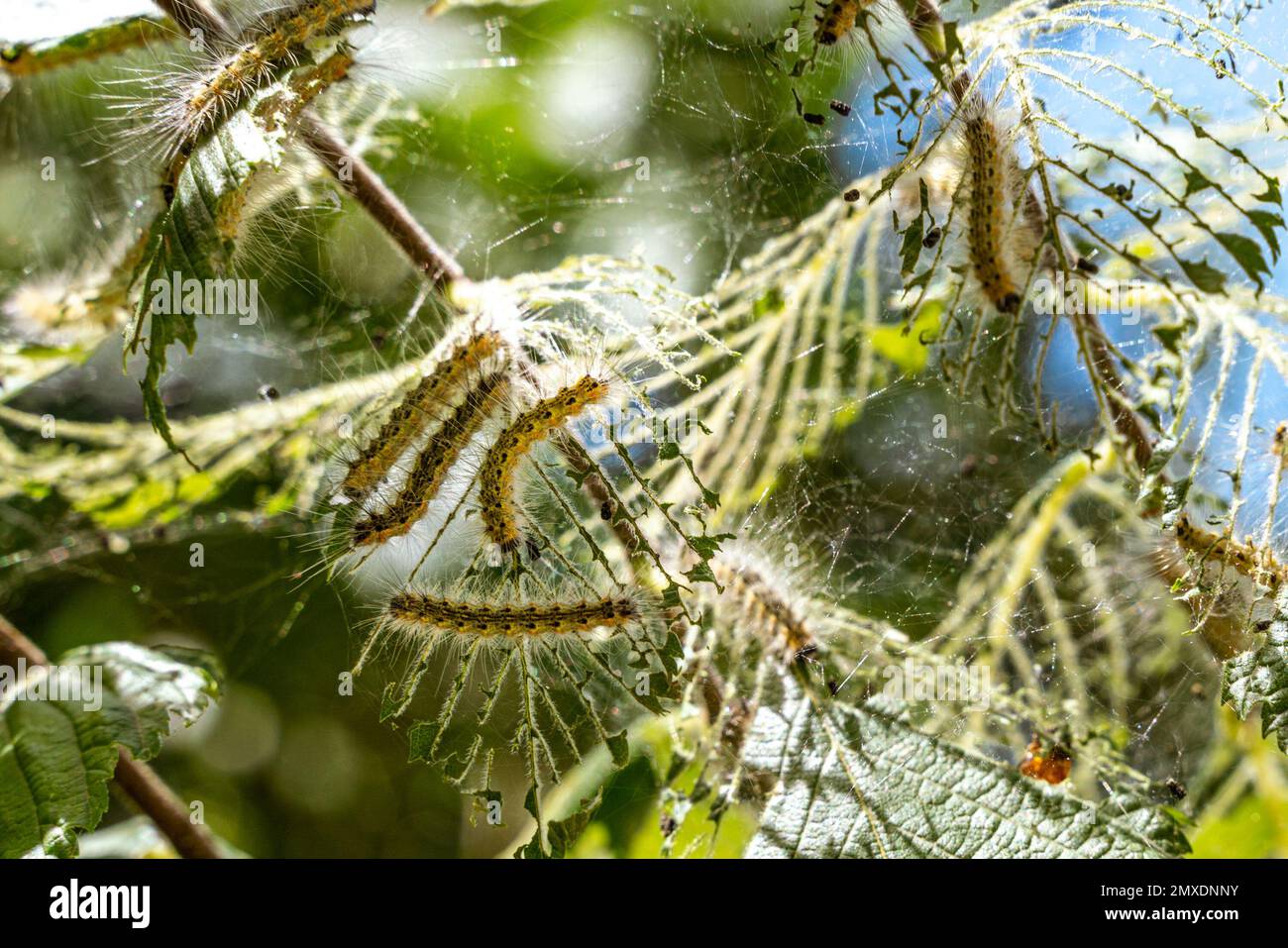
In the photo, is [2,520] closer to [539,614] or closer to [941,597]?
[539,614]

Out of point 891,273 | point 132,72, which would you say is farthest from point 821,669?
point 132,72

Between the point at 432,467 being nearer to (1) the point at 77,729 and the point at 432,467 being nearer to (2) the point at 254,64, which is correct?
(2) the point at 254,64

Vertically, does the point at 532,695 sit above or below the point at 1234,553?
below

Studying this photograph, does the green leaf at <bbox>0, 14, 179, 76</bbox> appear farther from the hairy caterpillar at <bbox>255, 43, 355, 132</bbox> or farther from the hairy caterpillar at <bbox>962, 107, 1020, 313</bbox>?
the hairy caterpillar at <bbox>962, 107, 1020, 313</bbox>

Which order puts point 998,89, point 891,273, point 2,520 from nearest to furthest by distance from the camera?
point 998,89, point 891,273, point 2,520

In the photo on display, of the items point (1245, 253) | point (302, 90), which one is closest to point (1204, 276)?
point (1245, 253)

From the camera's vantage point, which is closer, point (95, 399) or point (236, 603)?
point (236, 603)

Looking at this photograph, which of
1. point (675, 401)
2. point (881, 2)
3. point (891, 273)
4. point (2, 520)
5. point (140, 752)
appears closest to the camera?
point (881, 2)
